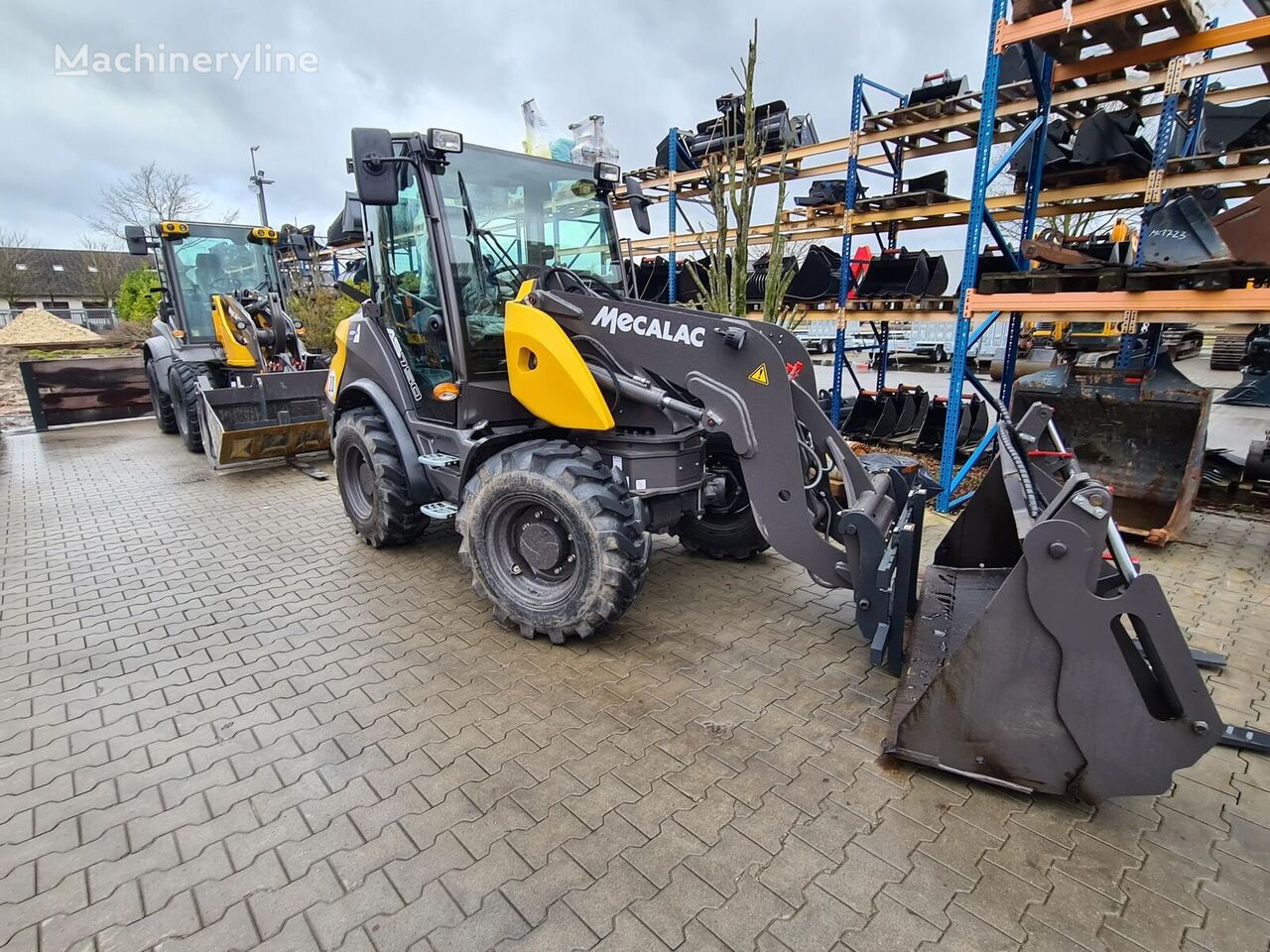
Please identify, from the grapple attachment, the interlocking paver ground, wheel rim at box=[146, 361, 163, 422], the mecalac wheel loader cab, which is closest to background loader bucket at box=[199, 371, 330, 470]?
the mecalac wheel loader cab

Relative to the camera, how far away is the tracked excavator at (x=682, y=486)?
6.92 feet

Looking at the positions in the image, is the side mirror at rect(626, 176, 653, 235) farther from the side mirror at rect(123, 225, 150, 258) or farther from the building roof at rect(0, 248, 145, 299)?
the building roof at rect(0, 248, 145, 299)

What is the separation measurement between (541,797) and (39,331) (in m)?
28.1

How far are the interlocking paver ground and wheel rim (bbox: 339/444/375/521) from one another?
1015 mm

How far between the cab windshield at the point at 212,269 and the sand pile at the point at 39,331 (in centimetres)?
1577

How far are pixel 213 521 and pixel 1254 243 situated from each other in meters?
8.41

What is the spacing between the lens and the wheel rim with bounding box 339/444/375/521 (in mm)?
5000

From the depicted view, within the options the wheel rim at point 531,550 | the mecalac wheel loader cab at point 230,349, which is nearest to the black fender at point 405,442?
the wheel rim at point 531,550

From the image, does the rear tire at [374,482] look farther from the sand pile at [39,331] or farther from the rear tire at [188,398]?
the sand pile at [39,331]

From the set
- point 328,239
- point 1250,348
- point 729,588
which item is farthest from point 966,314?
point 1250,348

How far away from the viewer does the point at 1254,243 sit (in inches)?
178

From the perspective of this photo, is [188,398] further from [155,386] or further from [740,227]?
[740,227]

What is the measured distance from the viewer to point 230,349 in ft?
26.2

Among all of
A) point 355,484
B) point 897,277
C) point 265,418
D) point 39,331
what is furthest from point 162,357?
point 39,331
